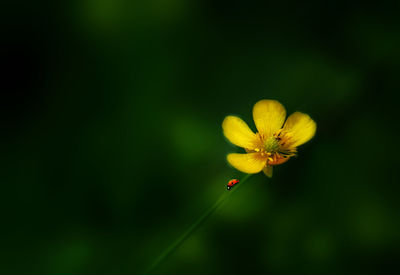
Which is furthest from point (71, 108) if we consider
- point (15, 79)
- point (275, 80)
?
point (275, 80)

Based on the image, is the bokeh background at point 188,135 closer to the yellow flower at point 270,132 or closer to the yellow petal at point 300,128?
the yellow flower at point 270,132

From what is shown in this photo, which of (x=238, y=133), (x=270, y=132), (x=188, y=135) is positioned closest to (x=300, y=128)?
(x=270, y=132)

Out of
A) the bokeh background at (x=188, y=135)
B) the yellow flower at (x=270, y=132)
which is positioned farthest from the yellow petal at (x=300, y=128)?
the bokeh background at (x=188, y=135)

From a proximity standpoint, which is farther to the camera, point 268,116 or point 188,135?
point 188,135

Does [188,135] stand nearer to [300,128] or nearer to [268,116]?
[268,116]

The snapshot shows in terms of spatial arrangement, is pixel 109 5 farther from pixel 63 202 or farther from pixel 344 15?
pixel 344 15

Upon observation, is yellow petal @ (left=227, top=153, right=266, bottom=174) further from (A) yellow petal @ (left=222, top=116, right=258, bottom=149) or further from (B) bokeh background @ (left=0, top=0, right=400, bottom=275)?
(B) bokeh background @ (left=0, top=0, right=400, bottom=275)
